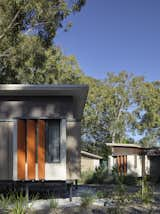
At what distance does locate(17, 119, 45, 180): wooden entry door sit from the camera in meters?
11.2

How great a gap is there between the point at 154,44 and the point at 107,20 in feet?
27.0

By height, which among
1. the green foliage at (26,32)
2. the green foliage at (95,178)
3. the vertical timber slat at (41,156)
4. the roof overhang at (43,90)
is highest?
the green foliage at (26,32)

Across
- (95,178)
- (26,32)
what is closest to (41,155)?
(26,32)

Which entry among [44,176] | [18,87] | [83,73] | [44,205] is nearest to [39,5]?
[18,87]

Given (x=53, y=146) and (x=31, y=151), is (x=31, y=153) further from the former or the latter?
(x=53, y=146)

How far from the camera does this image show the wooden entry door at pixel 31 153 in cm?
1120

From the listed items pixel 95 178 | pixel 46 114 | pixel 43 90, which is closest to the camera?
pixel 43 90

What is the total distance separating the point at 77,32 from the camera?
22125 millimetres

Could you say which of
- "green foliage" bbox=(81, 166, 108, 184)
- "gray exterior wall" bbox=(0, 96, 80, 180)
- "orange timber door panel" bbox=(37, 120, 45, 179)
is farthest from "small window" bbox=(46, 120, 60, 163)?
"green foliage" bbox=(81, 166, 108, 184)

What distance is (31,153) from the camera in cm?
1125

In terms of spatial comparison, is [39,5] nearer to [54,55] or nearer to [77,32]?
[77,32]

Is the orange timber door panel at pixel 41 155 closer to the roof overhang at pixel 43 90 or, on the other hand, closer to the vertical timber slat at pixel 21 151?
the vertical timber slat at pixel 21 151

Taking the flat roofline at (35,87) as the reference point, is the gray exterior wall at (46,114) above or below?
below

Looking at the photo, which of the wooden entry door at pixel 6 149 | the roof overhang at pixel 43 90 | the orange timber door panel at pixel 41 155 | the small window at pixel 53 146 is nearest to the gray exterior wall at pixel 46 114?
the wooden entry door at pixel 6 149
